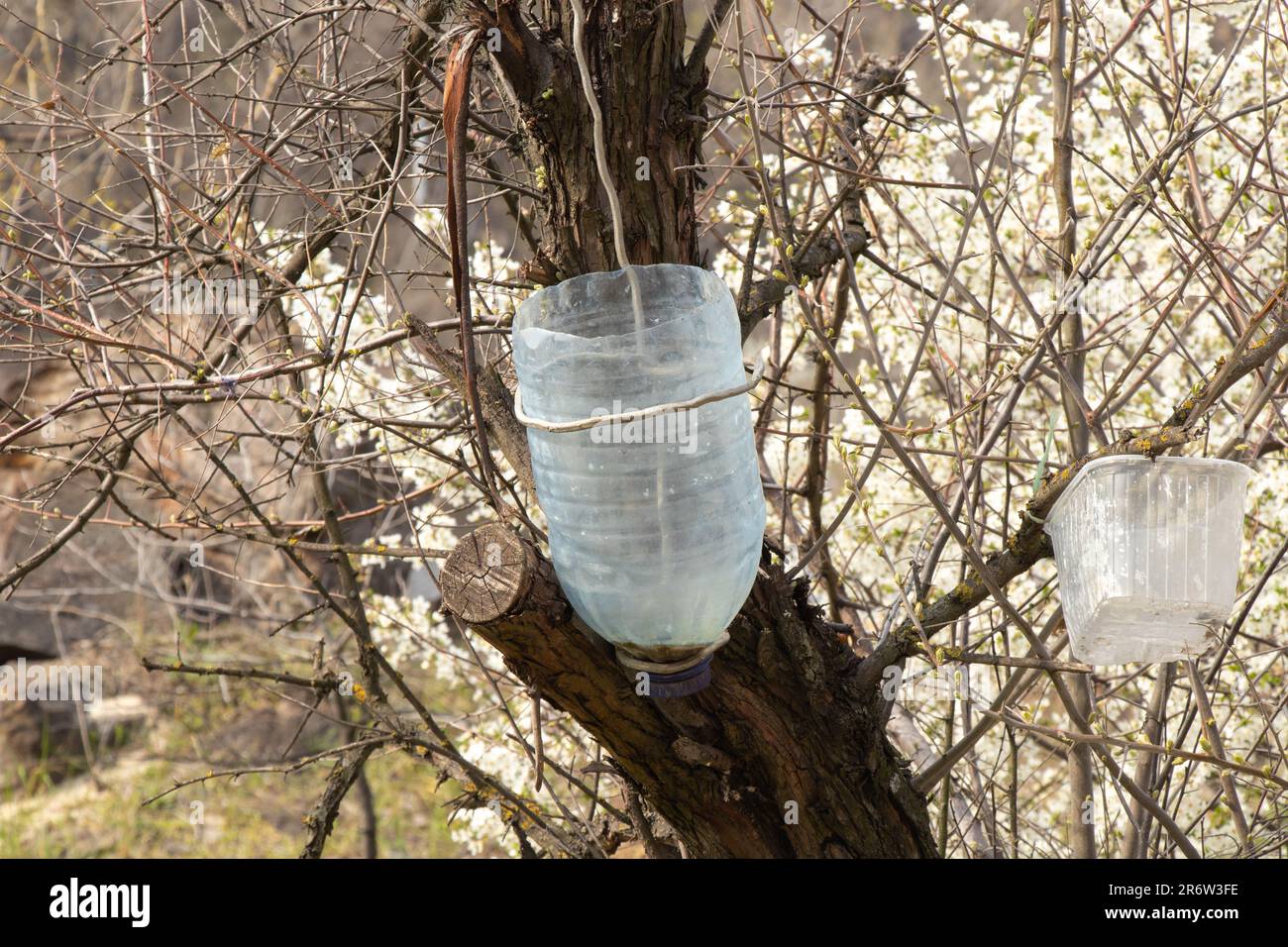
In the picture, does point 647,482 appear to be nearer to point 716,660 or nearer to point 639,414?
point 639,414

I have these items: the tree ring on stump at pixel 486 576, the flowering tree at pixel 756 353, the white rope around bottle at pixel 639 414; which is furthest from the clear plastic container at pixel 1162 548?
the tree ring on stump at pixel 486 576

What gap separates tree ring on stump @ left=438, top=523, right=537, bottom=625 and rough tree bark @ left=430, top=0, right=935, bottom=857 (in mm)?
10

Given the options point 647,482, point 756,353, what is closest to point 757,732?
point 647,482

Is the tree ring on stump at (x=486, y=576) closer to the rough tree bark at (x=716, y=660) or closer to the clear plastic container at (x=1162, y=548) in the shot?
the rough tree bark at (x=716, y=660)

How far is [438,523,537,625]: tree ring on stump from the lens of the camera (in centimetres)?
168

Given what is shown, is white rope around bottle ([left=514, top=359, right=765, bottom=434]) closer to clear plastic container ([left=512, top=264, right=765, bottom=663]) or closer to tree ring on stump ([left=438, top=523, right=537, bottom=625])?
clear plastic container ([left=512, top=264, right=765, bottom=663])

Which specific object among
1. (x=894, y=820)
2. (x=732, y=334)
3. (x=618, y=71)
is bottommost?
(x=894, y=820)

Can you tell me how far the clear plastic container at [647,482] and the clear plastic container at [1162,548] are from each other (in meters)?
0.54

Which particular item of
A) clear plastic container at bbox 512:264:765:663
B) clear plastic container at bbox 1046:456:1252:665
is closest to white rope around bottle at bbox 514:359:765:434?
clear plastic container at bbox 512:264:765:663
